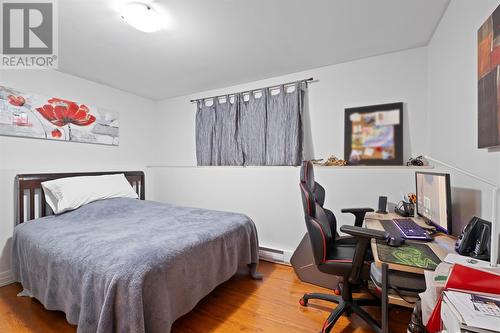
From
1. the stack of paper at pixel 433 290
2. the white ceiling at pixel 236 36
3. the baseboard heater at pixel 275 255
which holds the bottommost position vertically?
the baseboard heater at pixel 275 255

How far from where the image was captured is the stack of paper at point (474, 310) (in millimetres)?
612

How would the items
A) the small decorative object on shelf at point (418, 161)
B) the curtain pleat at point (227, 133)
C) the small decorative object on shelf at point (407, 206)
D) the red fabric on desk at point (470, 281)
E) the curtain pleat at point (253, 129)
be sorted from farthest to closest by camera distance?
the curtain pleat at point (227, 133), the curtain pleat at point (253, 129), the small decorative object on shelf at point (418, 161), the small decorative object on shelf at point (407, 206), the red fabric on desk at point (470, 281)

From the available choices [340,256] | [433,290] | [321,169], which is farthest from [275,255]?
[433,290]

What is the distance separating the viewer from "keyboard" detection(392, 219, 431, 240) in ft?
4.58

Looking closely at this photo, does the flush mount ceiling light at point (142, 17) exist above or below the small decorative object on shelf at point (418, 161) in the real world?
above

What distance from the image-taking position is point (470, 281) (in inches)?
31.4

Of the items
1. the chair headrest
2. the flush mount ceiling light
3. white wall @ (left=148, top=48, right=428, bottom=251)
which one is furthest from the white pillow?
the chair headrest

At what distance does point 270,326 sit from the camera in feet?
5.66

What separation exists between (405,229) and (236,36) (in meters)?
2.09

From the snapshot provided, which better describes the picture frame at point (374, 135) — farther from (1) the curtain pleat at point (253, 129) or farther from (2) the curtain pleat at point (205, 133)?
(2) the curtain pleat at point (205, 133)

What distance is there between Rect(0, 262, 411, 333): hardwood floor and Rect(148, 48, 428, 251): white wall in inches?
33.6

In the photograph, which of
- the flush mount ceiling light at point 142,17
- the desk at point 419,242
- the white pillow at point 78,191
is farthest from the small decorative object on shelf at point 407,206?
the white pillow at point 78,191

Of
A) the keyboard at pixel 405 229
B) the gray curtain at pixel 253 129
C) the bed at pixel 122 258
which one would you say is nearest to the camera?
the bed at pixel 122 258

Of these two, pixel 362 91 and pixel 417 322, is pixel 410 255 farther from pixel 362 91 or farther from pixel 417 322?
pixel 362 91
